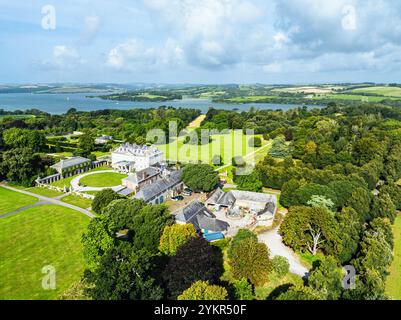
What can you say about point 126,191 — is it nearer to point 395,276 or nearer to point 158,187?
point 158,187

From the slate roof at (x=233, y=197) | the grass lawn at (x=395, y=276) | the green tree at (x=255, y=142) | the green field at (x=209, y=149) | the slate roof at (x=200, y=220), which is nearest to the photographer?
the grass lawn at (x=395, y=276)

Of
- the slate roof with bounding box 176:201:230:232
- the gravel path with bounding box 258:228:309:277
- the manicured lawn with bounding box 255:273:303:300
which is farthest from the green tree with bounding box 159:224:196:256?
the gravel path with bounding box 258:228:309:277

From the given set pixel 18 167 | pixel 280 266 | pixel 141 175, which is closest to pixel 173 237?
pixel 280 266

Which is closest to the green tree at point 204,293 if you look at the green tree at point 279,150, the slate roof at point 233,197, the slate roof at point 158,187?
the slate roof at point 233,197

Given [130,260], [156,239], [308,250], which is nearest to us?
[130,260]

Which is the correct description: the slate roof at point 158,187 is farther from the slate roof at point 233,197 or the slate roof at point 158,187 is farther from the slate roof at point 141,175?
the slate roof at point 233,197

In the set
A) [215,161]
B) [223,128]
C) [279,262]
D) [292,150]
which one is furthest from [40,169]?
[223,128]

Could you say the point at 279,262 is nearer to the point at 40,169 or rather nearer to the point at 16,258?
the point at 16,258
